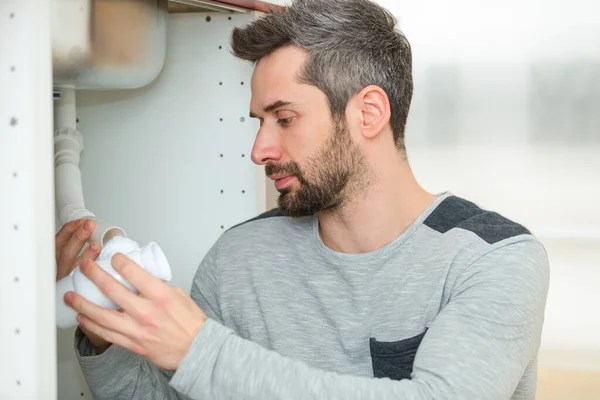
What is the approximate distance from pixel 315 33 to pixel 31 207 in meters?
0.48

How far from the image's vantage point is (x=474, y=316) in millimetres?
925

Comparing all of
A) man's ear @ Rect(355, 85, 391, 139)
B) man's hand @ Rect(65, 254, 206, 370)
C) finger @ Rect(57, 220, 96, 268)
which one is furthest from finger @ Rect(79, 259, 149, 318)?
man's ear @ Rect(355, 85, 391, 139)

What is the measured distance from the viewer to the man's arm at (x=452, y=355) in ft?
2.68

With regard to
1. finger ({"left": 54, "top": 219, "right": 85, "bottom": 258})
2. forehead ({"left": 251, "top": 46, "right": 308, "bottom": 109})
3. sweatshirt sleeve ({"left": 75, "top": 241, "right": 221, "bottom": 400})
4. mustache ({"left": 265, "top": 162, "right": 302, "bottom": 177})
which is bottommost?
sweatshirt sleeve ({"left": 75, "top": 241, "right": 221, "bottom": 400})

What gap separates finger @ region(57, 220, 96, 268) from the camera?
99 centimetres

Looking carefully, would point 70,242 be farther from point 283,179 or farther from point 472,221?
point 472,221

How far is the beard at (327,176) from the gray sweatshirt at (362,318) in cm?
7

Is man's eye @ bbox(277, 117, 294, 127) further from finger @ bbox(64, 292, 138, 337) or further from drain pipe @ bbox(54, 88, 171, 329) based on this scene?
finger @ bbox(64, 292, 138, 337)

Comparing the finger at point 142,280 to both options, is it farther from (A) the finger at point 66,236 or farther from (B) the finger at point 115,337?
(A) the finger at point 66,236

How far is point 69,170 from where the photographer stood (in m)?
1.14

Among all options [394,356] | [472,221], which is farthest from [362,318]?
[472,221]

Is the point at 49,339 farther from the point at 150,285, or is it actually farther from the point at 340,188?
the point at 340,188

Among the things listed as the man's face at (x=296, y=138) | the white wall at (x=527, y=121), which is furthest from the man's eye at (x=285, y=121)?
the white wall at (x=527, y=121)

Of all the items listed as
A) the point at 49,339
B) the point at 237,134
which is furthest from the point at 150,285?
the point at 237,134
